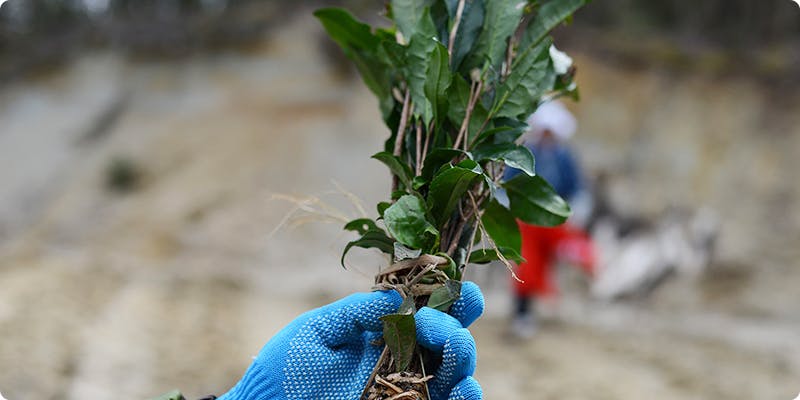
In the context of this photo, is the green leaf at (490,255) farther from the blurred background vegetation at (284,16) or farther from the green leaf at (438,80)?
the blurred background vegetation at (284,16)

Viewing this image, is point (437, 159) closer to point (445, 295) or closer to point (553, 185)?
point (445, 295)

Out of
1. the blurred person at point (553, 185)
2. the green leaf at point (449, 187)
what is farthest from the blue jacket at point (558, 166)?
the green leaf at point (449, 187)

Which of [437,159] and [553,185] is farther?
[553,185]

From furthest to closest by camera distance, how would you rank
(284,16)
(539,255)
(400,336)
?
1. (284,16)
2. (539,255)
3. (400,336)

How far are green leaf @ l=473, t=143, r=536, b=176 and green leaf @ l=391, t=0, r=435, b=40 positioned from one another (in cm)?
34

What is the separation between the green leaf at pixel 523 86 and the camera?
1.64 meters

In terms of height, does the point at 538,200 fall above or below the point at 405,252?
above

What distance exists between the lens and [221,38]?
1082 cm

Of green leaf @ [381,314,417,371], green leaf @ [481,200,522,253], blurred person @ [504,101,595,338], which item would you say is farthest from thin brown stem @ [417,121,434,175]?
blurred person @ [504,101,595,338]

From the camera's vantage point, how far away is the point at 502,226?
1.79 metres

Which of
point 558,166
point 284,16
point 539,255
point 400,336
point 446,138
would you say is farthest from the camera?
point 284,16

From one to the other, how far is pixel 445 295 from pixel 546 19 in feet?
2.31

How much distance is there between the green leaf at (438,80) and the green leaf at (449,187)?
6.6 inches

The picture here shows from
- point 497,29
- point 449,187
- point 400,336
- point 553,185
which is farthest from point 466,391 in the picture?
point 553,185
